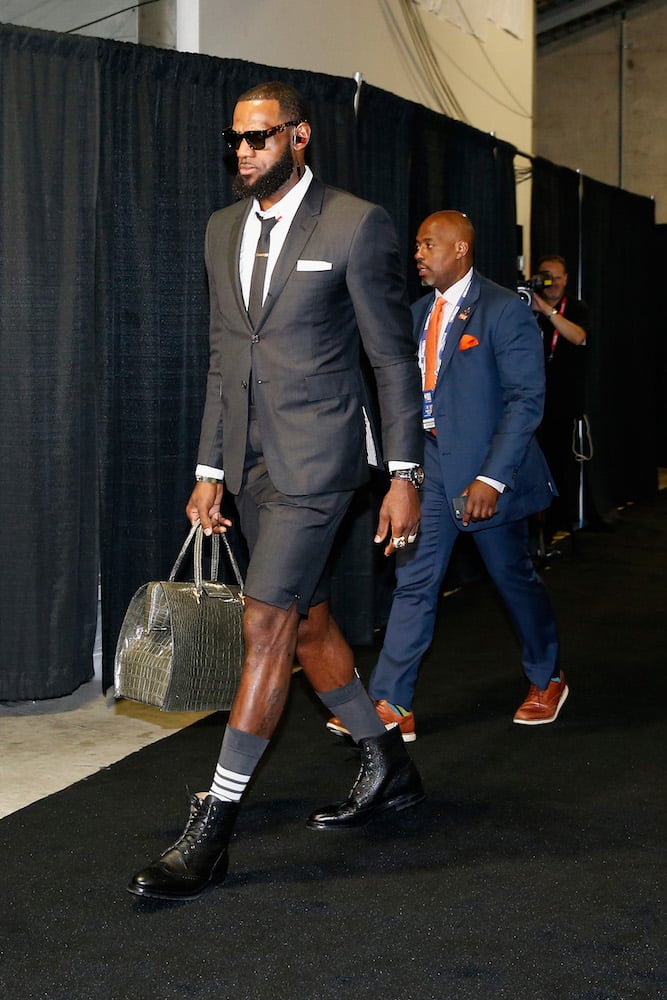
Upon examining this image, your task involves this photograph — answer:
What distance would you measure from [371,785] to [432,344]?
143cm

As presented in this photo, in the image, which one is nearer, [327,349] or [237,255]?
[327,349]

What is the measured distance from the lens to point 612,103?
14.7 metres

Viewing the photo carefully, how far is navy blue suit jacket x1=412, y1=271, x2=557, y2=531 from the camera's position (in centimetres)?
386

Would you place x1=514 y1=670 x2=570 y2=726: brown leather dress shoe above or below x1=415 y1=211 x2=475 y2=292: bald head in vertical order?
below

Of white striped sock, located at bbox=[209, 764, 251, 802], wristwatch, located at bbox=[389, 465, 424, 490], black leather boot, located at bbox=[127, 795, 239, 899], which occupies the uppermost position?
wristwatch, located at bbox=[389, 465, 424, 490]

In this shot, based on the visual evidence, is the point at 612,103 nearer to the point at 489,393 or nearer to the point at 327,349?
the point at 489,393

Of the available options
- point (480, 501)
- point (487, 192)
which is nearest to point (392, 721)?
point (480, 501)

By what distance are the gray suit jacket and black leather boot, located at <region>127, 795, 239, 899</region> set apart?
0.69 meters

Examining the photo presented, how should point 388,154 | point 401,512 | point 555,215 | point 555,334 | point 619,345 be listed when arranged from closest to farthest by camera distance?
point 401,512
point 388,154
point 555,334
point 555,215
point 619,345

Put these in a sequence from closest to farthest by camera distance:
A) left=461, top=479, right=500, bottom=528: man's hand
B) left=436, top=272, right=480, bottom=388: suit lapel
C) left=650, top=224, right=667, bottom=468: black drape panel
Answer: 1. left=461, top=479, right=500, bottom=528: man's hand
2. left=436, top=272, right=480, bottom=388: suit lapel
3. left=650, top=224, right=667, bottom=468: black drape panel

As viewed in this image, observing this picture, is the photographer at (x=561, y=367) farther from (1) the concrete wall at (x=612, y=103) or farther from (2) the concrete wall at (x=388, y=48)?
(1) the concrete wall at (x=612, y=103)

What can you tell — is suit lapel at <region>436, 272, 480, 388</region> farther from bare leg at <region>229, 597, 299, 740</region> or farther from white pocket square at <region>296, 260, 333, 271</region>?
bare leg at <region>229, 597, 299, 740</region>

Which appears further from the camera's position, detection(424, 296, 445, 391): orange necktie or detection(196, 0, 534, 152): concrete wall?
detection(196, 0, 534, 152): concrete wall

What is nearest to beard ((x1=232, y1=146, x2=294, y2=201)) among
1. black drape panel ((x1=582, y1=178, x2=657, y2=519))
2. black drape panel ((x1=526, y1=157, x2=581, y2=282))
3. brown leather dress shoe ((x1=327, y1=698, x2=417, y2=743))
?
brown leather dress shoe ((x1=327, y1=698, x2=417, y2=743))
